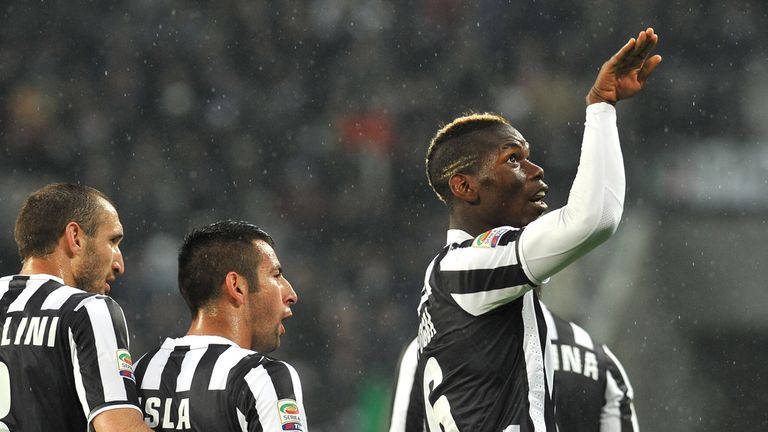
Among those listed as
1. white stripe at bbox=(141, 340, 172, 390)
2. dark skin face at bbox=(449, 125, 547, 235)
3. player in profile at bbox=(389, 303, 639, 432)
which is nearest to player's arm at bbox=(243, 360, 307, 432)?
white stripe at bbox=(141, 340, 172, 390)

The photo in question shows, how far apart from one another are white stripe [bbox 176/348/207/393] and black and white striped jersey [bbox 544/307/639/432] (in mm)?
1341

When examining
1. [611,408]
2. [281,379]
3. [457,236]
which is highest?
[457,236]

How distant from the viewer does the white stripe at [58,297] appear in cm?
301

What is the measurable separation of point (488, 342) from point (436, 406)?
24 centimetres

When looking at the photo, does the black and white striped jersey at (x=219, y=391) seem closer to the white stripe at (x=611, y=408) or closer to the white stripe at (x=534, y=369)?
the white stripe at (x=534, y=369)

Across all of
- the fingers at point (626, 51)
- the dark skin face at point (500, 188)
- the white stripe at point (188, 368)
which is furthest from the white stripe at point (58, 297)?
the fingers at point (626, 51)

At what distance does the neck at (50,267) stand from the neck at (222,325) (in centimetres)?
52

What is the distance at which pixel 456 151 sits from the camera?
9.00 ft

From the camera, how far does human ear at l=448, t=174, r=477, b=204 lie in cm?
268

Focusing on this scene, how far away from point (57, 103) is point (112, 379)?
6808 millimetres

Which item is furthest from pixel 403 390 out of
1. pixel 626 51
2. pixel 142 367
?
pixel 626 51

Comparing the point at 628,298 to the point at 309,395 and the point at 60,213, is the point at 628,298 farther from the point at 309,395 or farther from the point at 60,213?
the point at 60,213

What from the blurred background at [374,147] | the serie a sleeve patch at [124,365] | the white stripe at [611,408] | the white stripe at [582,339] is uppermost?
the blurred background at [374,147]

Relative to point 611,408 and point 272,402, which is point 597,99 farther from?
point 611,408
